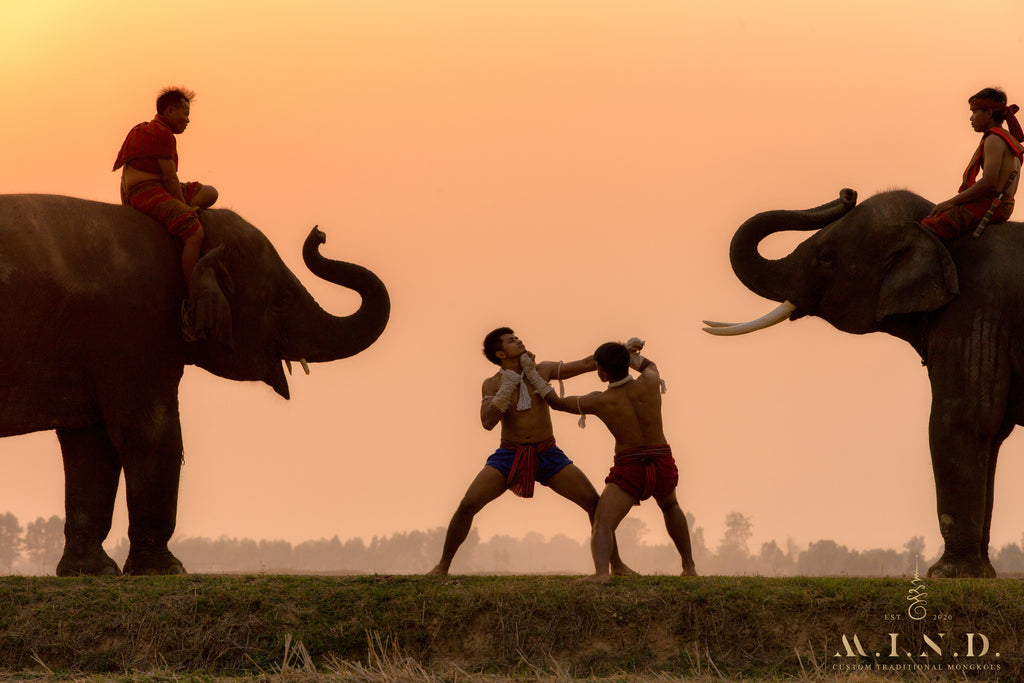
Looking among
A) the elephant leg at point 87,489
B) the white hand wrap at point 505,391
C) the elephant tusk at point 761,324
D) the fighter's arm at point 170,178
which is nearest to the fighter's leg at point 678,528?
the white hand wrap at point 505,391

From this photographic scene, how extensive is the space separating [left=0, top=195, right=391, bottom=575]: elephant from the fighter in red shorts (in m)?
4.07

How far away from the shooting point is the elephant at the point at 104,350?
14422 mm

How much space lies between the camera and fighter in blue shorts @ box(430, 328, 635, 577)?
42.2 feet

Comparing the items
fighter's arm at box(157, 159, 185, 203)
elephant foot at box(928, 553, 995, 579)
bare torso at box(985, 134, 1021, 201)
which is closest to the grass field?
elephant foot at box(928, 553, 995, 579)

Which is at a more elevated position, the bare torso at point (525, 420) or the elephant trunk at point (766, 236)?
the elephant trunk at point (766, 236)

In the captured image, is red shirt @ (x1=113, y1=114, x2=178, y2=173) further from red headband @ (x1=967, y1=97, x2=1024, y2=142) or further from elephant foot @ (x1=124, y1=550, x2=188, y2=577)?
red headband @ (x1=967, y1=97, x2=1024, y2=142)

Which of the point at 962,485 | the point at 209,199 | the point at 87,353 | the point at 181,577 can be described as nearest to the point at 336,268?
the point at 209,199

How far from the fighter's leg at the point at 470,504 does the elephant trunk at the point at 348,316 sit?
3.82m

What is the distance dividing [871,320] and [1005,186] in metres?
1.81

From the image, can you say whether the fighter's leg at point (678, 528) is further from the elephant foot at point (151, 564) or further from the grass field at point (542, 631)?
the elephant foot at point (151, 564)

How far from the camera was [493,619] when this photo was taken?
11461mm

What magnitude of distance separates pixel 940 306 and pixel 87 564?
27.9 feet

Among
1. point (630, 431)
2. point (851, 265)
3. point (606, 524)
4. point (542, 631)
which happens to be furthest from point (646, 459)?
point (851, 265)

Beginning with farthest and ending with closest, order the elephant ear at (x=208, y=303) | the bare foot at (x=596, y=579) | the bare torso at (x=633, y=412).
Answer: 1. the elephant ear at (x=208, y=303)
2. the bare torso at (x=633, y=412)
3. the bare foot at (x=596, y=579)
